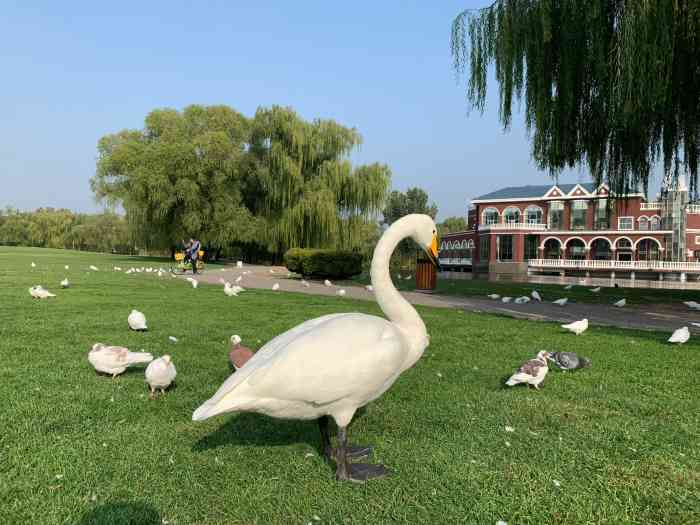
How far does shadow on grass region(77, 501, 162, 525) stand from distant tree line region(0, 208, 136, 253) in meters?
77.6

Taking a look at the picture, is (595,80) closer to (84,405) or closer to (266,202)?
(84,405)

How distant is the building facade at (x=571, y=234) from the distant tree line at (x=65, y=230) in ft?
179

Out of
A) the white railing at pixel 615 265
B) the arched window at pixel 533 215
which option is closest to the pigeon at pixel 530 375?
the white railing at pixel 615 265

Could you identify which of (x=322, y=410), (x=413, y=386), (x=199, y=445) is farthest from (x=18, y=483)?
(x=413, y=386)

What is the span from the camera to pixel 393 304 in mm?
3086

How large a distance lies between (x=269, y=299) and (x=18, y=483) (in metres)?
9.29

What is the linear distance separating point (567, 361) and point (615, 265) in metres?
47.7

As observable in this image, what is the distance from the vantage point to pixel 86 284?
13.9 m

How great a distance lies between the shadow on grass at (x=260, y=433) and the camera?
316cm

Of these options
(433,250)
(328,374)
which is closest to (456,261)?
(433,250)

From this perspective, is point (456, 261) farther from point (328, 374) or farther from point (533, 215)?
point (328, 374)

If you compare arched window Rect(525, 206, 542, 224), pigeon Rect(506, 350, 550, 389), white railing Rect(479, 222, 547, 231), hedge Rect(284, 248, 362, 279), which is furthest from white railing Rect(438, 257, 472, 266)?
pigeon Rect(506, 350, 550, 389)

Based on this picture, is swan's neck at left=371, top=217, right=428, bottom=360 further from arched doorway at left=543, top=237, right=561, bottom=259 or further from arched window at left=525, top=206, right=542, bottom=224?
arched doorway at left=543, top=237, right=561, bottom=259

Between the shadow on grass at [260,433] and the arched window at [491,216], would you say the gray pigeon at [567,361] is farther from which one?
the arched window at [491,216]
